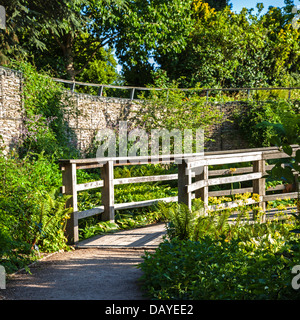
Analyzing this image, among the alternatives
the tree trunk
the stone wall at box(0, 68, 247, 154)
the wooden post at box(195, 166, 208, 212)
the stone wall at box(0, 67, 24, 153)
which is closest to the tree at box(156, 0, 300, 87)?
the tree trunk

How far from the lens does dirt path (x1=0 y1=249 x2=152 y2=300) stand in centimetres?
362

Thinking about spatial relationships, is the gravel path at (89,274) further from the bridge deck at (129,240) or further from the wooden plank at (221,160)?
the wooden plank at (221,160)

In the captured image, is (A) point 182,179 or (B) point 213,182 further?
(B) point 213,182

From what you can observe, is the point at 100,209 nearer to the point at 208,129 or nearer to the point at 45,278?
the point at 45,278

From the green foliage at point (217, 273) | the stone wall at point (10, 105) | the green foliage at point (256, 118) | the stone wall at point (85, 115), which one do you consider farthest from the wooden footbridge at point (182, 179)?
the green foliage at point (256, 118)

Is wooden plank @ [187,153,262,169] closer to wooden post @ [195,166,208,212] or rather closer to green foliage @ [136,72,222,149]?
wooden post @ [195,166,208,212]

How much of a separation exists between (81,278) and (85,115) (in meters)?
7.86

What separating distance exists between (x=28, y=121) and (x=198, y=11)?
15641 millimetres

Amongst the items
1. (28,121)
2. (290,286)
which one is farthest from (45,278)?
(28,121)

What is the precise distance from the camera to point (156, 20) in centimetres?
1759

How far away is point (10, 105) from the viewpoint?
8.76m

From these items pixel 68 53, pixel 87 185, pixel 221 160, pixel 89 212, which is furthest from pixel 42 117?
pixel 68 53

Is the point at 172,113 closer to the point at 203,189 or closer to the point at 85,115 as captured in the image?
the point at 85,115
